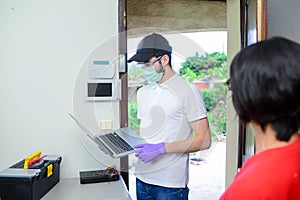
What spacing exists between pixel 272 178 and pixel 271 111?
151 mm

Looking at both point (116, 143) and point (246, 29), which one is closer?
point (116, 143)

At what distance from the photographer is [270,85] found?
62cm

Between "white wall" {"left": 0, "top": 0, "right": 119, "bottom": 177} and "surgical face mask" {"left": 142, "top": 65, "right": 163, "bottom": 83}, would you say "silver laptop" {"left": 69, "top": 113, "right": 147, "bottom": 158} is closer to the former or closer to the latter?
"white wall" {"left": 0, "top": 0, "right": 119, "bottom": 177}

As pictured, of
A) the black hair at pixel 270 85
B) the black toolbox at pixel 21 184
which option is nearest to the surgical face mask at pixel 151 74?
the black toolbox at pixel 21 184

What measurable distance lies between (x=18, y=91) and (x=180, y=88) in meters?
1.01

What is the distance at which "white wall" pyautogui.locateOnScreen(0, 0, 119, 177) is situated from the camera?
5.63ft

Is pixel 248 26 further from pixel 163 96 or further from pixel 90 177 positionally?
pixel 90 177

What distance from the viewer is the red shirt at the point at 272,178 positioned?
61 cm

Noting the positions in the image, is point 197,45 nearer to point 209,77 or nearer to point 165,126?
point 209,77

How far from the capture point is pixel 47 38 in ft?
5.71

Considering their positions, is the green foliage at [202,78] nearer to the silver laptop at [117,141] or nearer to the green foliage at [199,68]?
the green foliage at [199,68]

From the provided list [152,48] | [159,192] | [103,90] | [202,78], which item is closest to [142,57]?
[152,48]

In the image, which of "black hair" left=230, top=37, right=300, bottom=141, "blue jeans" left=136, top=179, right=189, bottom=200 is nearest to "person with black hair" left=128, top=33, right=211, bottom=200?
"blue jeans" left=136, top=179, right=189, bottom=200

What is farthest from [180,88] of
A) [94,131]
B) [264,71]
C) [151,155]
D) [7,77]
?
[7,77]
